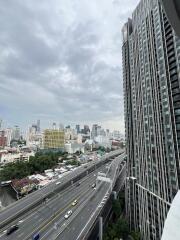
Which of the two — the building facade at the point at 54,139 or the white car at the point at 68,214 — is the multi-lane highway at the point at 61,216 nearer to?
the white car at the point at 68,214

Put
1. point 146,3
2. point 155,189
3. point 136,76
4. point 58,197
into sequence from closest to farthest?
point 155,189
point 146,3
point 136,76
point 58,197

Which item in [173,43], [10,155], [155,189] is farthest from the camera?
[10,155]

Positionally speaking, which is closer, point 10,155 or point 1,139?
point 10,155

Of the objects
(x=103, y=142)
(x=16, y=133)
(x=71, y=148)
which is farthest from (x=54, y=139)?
(x=16, y=133)

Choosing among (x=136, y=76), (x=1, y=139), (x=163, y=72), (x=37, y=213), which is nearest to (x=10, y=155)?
(x=1, y=139)

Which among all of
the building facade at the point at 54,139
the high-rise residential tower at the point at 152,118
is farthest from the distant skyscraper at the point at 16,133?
the high-rise residential tower at the point at 152,118

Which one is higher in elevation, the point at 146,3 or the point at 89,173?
the point at 146,3

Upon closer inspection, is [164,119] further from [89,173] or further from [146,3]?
[89,173]
